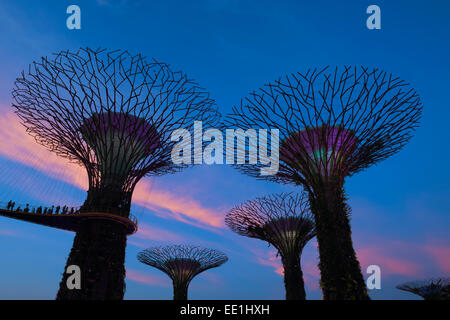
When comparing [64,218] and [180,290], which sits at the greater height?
[64,218]

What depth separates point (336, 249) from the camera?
9992 mm

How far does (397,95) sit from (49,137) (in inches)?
614

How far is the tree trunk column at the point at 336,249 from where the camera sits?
369 inches

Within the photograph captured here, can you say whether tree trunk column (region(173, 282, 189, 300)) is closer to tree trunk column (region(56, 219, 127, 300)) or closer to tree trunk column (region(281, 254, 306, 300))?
tree trunk column (region(281, 254, 306, 300))

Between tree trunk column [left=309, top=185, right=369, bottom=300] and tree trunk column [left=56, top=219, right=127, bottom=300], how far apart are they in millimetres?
Result: 7928

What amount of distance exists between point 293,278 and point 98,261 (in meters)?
11.6

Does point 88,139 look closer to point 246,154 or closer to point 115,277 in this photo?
point 115,277

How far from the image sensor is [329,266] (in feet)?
32.4

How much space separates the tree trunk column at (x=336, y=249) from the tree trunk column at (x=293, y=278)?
9.02 metres

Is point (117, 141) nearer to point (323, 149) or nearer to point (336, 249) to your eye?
point (323, 149)

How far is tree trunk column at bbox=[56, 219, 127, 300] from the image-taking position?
11.8m

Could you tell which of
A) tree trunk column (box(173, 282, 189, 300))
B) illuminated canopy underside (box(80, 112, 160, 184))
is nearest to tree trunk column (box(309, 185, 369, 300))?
illuminated canopy underside (box(80, 112, 160, 184))

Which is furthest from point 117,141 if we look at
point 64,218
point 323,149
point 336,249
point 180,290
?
point 180,290
